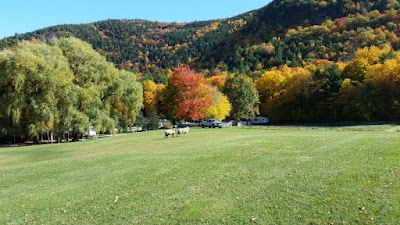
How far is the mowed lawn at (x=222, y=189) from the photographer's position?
12.5 m

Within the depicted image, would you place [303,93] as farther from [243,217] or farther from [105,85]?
[243,217]

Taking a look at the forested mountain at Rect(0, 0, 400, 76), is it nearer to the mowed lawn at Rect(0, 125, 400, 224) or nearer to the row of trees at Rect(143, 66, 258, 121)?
the row of trees at Rect(143, 66, 258, 121)

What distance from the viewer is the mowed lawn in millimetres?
12453

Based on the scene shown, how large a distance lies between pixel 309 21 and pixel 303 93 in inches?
3840

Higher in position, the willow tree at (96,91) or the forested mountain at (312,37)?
the forested mountain at (312,37)

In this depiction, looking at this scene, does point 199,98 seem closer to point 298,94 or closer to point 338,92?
point 338,92

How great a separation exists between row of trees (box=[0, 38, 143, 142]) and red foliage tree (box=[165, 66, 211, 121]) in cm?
1172

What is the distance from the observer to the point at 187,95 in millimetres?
68000

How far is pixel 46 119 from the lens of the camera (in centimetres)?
4772

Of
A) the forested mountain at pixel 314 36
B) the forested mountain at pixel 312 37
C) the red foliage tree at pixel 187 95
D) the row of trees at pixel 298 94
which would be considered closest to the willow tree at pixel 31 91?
the red foliage tree at pixel 187 95

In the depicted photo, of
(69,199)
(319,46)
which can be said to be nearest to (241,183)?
(69,199)

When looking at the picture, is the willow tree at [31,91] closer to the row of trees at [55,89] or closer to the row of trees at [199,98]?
the row of trees at [55,89]

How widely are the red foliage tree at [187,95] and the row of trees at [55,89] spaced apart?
11.7 metres

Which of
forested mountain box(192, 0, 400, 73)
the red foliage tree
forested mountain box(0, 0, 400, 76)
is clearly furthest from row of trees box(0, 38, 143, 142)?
forested mountain box(192, 0, 400, 73)
